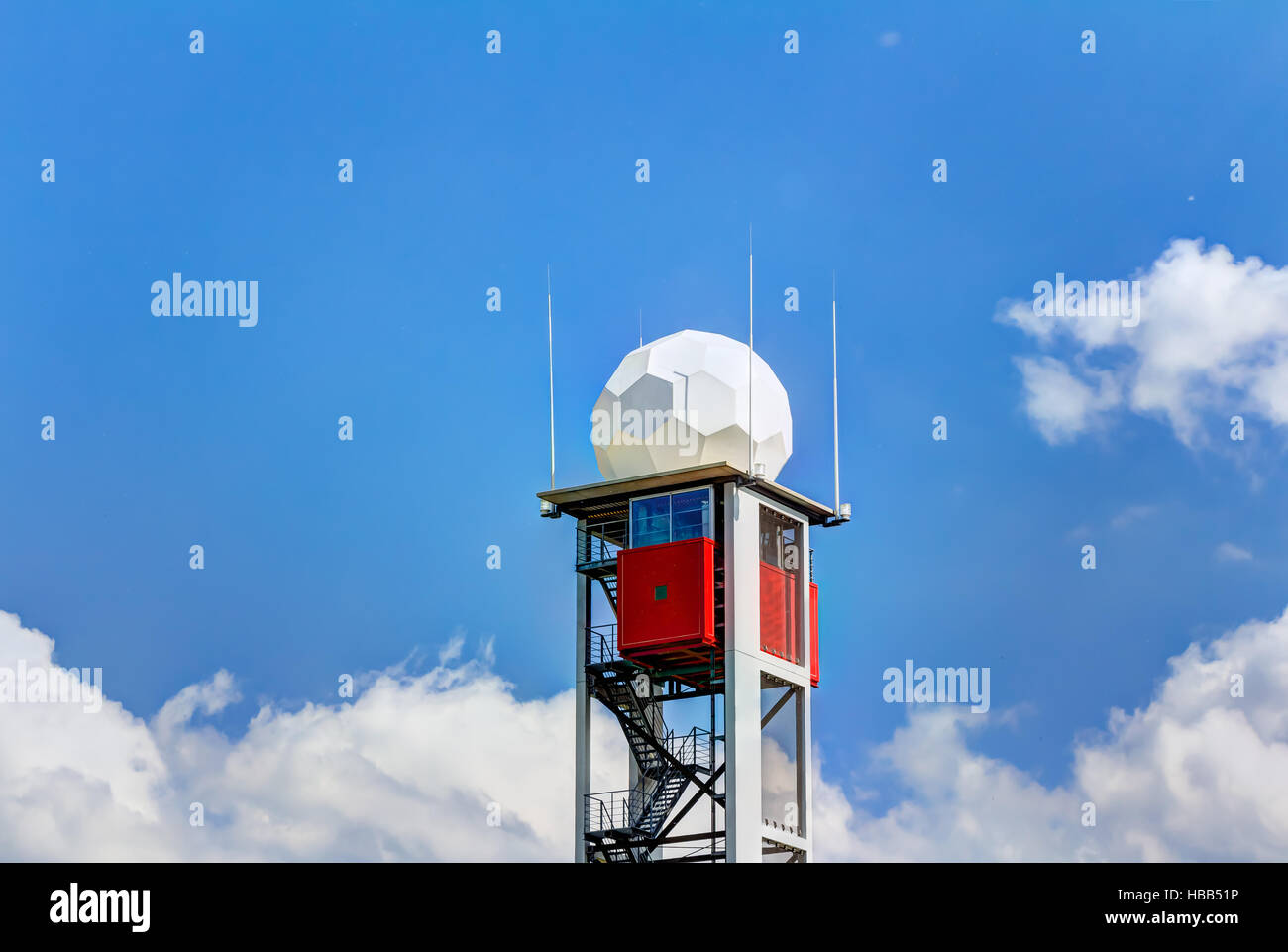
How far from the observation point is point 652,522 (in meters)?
78.5

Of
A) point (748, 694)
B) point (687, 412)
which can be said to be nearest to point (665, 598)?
point (748, 694)

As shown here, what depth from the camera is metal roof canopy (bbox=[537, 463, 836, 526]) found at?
77.4m

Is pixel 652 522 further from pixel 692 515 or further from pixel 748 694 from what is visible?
pixel 748 694

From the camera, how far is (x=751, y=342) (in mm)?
80625

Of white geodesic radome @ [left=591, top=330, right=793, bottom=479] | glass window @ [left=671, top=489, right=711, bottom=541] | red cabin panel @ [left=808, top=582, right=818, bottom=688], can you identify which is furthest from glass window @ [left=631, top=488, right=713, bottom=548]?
red cabin panel @ [left=808, top=582, right=818, bottom=688]

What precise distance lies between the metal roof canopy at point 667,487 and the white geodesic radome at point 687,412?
1086 mm

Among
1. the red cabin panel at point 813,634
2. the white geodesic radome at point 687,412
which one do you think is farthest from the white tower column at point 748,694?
the white geodesic radome at point 687,412

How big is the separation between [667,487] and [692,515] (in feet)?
4.69

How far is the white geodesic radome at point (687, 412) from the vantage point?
259 feet

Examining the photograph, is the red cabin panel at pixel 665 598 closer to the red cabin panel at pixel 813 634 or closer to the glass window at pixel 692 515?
the glass window at pixel 692 515
